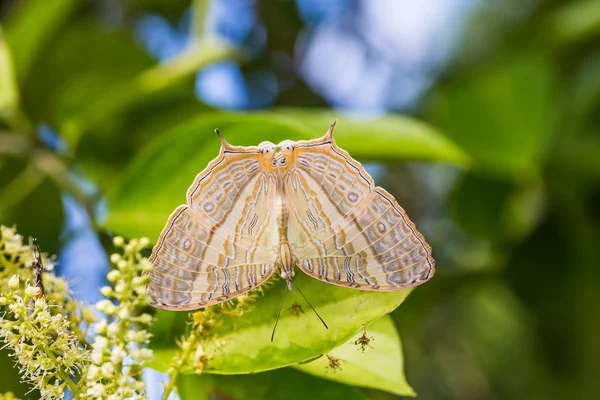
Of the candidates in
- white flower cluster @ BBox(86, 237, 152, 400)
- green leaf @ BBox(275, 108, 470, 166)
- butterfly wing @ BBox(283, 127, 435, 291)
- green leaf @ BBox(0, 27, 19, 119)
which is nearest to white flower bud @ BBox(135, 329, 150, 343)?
white flower cluster @ BBox(86, 237, 152, 400)

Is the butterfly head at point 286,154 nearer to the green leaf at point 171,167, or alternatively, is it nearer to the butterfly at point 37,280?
the green leaf at point 171,167

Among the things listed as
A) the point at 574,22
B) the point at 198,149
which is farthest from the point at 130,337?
the point at 574,22

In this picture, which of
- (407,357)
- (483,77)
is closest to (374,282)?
(483,77)

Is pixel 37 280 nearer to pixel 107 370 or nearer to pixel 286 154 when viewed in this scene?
pixel 107 370

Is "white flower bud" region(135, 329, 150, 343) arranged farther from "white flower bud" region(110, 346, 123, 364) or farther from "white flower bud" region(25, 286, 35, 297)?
"white flower bud" region(25, 286, 35, 297)

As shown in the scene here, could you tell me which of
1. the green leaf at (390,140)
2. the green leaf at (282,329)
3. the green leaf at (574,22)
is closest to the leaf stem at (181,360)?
the green leaf at (282,329)

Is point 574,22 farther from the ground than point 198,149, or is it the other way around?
point 574,22
